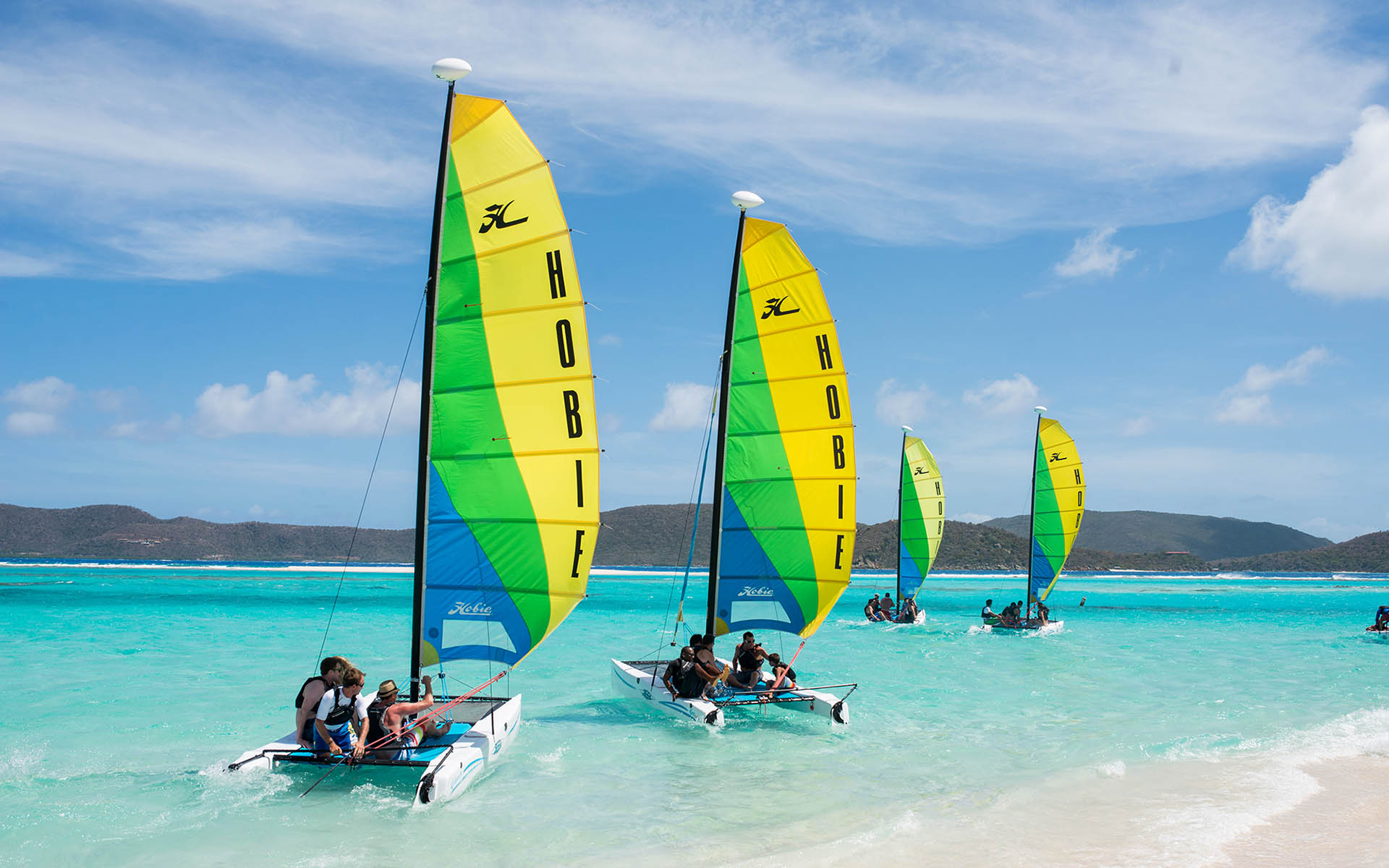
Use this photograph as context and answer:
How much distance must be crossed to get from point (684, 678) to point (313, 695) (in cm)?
586

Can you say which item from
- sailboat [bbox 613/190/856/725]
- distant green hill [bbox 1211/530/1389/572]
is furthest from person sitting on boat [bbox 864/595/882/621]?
distant green hill [bbox 1211/530/1389/572]

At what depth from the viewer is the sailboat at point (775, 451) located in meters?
15.5

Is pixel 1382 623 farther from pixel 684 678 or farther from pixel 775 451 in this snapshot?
pixel 684 678

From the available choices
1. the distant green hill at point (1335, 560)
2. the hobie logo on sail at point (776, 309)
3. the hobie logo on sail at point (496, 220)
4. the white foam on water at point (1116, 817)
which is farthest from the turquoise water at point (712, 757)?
the distant green hill at point (1335, 560)

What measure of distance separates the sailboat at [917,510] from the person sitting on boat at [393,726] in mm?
28837

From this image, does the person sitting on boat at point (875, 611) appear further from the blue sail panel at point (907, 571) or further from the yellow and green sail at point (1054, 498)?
the yellow and green sail at point (1054, 498)

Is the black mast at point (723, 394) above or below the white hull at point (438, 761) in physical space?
above

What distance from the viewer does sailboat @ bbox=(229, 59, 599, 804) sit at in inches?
421

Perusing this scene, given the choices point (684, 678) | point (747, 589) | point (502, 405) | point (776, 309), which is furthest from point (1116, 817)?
point (776, 309)

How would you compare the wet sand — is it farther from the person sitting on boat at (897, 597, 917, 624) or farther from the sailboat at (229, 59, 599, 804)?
the person sitting on boat at (897, 597, 917, 624)

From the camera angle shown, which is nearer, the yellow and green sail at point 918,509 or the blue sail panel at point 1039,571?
the blue sail panel at point 1039,571

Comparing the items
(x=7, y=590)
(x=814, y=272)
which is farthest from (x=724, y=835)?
(x=7, y=590)

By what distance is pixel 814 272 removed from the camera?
15.5 m

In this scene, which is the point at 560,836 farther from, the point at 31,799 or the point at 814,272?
the point at 814,272
